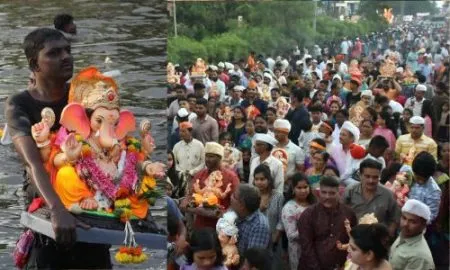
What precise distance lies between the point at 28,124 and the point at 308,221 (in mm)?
2462

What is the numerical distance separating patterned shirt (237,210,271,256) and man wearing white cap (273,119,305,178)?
1701 mm

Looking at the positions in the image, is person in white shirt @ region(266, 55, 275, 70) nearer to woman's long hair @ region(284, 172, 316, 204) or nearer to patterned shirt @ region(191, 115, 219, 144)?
patterned shirt @ region(191, 115, 219, 144)

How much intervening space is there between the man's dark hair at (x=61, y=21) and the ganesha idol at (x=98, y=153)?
0.23m

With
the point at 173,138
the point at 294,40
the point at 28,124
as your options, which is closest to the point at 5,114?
the point at 28,124

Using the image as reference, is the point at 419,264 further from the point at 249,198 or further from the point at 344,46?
the point at 344,46

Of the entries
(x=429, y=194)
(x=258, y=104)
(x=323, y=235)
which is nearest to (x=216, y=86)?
(x=258, y=104)

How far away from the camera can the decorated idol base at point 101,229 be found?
393cm

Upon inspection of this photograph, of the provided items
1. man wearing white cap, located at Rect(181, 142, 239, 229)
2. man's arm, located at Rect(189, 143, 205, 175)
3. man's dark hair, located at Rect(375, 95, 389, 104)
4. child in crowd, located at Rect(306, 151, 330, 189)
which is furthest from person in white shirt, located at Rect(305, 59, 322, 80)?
man wearing white cap, located at Rect(181, 142, 239, 229)

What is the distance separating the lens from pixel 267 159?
7340 mm

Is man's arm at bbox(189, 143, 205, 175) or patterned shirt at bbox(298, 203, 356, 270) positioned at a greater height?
patterned shirt at bbox(298, 203, 356, 270)

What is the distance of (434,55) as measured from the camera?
20578 millimetres

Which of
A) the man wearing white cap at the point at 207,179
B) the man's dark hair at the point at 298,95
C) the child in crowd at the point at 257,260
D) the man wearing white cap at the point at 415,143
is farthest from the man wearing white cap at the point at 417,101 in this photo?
the child in crowd at the point at 257,260

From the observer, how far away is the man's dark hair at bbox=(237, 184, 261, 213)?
233 inches

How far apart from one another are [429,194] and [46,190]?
3.46 meters
